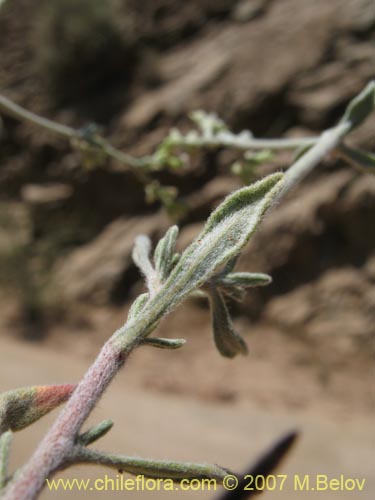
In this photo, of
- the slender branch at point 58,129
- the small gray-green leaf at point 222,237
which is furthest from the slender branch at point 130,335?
the slender branch at point 58,129

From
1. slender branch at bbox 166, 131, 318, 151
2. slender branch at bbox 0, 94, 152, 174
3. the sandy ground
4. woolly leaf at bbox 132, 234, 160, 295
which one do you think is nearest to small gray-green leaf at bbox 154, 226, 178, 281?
woolly leaf at bbox 132, 234, 160, 295

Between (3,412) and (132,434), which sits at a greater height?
(132,434)

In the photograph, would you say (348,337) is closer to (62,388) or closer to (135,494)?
(135,494)

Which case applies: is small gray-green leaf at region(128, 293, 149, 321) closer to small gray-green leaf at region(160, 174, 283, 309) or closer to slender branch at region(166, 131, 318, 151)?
small gray-green leaf at region(160, 174, 283, 309)

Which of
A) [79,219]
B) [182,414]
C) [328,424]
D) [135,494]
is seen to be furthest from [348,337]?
[79,219]

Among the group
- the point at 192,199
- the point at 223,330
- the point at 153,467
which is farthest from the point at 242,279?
the point at 192,199

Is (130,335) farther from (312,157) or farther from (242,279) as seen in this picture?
(312,157)
